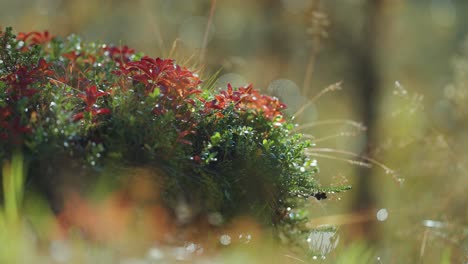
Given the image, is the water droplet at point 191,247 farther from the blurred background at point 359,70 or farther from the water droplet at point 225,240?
the blurred background at point 359,70

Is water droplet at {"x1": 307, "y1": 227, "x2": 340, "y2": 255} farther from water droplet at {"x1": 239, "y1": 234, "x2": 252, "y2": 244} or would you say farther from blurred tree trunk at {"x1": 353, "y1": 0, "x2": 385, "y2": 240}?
blurred tree trunk at {"x1": 353, "y1": 0, "x2": 385, "y2": 240}

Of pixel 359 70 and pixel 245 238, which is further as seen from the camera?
pixel 359 70

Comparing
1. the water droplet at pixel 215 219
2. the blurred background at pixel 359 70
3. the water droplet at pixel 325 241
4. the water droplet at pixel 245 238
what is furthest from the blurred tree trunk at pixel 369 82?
the water droplet at pixel 215 219

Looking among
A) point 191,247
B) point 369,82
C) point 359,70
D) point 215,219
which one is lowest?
point 191,247

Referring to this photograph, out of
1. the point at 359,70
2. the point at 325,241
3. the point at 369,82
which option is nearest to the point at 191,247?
the point at 325,241

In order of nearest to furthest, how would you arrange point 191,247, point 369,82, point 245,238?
point 191,247 < point 245,238 < point 369,82

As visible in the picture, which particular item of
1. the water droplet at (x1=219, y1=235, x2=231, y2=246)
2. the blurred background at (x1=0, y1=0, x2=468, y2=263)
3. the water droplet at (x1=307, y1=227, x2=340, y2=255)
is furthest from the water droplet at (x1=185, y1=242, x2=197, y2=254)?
the blurred background at (x1=0, y1=0, x2=468, y2=263)

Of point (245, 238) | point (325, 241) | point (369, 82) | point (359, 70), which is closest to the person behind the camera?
point (245, 238)

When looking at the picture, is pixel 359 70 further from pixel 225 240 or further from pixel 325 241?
pixel 225 240
